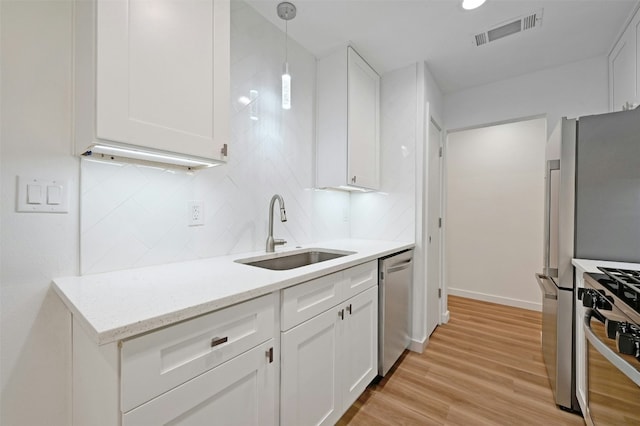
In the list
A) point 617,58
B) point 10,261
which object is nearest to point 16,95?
point 10,261

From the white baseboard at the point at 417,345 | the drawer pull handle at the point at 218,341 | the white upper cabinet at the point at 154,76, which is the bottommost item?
the white baseboard at the point at 417,345

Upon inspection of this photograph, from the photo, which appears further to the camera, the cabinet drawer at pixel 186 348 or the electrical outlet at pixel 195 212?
the electrical outlet at pixel 195 212

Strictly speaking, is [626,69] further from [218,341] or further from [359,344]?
[218,341]

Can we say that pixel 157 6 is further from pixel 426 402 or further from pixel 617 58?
pixel 617 58

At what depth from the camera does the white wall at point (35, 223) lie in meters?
0.97

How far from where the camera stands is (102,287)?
97cm

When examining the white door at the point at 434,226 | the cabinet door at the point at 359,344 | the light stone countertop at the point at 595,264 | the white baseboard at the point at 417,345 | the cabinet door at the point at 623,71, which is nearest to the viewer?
the light stone countertop at the point at 595,264

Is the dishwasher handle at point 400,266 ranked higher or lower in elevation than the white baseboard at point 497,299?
higher

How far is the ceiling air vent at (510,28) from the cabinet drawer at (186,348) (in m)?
2.38

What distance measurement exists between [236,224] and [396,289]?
124cm

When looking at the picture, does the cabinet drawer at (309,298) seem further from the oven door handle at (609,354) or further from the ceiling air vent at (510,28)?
the ceiling air vent at (510,28)

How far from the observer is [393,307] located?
2012 mm

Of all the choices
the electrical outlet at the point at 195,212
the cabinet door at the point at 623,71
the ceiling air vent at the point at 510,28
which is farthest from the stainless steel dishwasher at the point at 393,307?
the cabinet door at the point at 623,71

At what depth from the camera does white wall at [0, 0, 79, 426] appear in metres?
0.97
